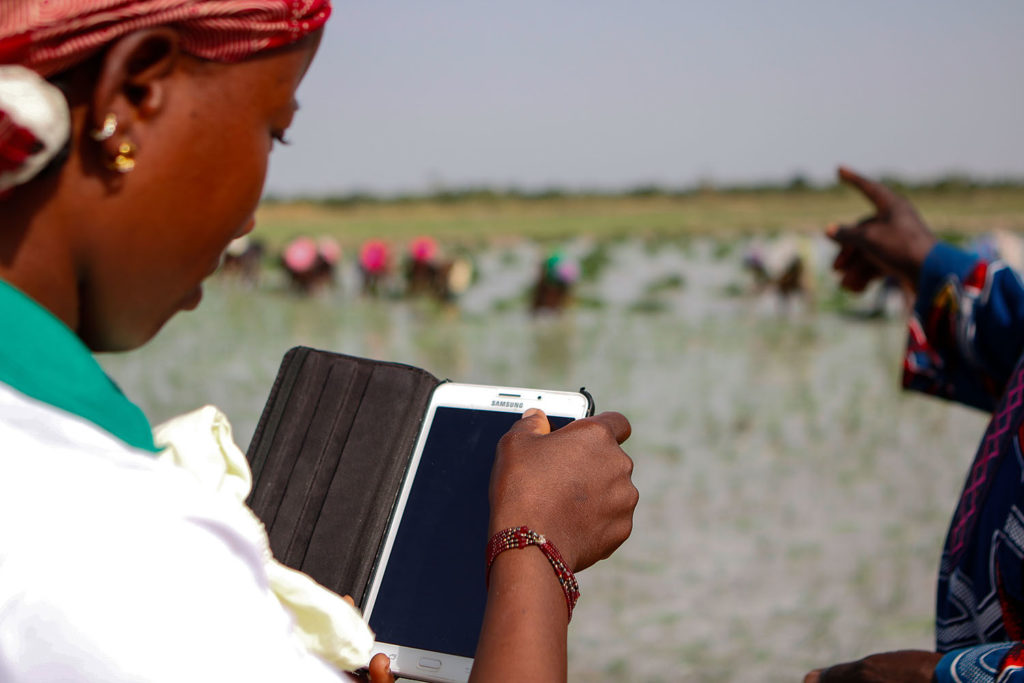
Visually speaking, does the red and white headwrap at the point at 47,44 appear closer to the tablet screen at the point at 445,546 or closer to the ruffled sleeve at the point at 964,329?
the tablet screen at the point at 445,546

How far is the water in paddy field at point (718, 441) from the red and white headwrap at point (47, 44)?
3.60m

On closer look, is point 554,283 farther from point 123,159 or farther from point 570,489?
point 123,159

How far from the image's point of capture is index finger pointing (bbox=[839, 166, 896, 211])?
246 centimetres

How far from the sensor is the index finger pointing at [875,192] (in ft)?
8.05

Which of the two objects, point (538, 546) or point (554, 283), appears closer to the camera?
point (538, 546)

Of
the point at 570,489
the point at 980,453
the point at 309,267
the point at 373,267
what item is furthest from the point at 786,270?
the point at 570,489

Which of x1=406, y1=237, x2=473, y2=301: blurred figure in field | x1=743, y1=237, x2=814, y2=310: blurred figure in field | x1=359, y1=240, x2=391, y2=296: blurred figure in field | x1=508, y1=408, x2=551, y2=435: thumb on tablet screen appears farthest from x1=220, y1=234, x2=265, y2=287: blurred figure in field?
x1=508, y1=408, x2=551, y2=435: thumb on tablet screen

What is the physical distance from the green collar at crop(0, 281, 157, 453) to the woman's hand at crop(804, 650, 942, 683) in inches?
53.5

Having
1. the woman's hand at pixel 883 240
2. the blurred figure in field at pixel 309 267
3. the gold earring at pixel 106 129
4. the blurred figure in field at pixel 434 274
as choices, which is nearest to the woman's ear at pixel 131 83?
the gold earring at pixel 106 129

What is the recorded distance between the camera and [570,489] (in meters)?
1.08

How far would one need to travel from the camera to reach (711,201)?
7469 cm

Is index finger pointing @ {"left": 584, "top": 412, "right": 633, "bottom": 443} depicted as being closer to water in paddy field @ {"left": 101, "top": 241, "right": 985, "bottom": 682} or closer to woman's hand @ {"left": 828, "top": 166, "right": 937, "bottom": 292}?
woman's hand @ {"left": 828, "top": 166, "right": 937, "bottom": 292}

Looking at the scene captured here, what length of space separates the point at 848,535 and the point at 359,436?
15.7ft

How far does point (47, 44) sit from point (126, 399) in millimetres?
335
